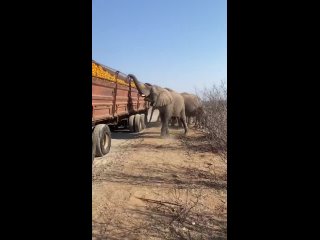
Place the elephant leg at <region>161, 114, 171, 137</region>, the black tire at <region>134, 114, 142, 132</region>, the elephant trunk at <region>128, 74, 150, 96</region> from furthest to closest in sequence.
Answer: the black tire at <region>134, 114, 142, 132</region> → the elephant trunk at <region>128, 74, 150, 96</region> → the elephant leg at <region>161, 114, 171, 137</region>

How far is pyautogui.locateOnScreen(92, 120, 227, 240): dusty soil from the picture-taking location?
3.92m

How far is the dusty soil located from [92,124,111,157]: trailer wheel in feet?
0.74

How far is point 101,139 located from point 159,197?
3.45 meters

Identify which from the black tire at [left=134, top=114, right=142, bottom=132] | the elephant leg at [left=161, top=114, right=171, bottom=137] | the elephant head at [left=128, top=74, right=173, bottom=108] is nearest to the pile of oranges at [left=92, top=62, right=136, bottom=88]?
the elephant head at [left=128, top=74, right=173, bottom=108]

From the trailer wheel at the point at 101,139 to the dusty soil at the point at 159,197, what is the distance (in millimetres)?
226

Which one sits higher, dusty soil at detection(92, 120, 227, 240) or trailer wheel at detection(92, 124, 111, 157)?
trailer wheel at detection(92, 124, 111, 157)

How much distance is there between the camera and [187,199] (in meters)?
5.04

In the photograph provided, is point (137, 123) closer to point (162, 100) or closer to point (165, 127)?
point (165, 127)

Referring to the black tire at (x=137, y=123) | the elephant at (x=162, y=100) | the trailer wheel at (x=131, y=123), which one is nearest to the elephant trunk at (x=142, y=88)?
the elephant at (x=162, y=100)

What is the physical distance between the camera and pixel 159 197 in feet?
16.9

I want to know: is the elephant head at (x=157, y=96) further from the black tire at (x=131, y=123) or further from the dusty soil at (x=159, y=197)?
the dusty soil at (x=159, y=197)

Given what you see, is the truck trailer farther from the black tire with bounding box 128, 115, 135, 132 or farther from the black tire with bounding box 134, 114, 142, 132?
the black tire with bounding box 134, 114, 142, 132
